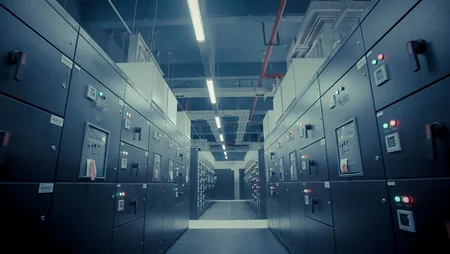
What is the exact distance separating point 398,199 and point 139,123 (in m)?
2.46

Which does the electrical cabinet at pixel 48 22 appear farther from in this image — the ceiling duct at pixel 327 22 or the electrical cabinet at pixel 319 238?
the ceiling duct at pixel 327 22

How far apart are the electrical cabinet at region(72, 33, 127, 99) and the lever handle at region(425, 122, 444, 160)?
6.64 feet

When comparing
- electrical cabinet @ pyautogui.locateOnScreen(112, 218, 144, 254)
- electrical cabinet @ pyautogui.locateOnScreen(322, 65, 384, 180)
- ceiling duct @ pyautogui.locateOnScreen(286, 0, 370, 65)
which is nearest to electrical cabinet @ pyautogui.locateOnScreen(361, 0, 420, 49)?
electrical cabinet @ pyautogui.locateOnScreen(322, 65, 384, 180)

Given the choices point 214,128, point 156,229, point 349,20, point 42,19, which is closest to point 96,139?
point 42,19

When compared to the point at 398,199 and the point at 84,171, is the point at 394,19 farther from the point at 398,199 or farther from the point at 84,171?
the point at 84,171

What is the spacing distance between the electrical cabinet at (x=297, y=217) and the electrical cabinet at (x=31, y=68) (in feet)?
8.83

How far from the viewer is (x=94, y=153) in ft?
5.67

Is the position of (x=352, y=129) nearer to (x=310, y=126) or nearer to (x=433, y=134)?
(x=433, y=134)

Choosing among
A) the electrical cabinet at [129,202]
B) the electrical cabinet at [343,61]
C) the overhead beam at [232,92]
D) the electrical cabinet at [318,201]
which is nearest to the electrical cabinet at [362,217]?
the electrical cabinet at [318,201]

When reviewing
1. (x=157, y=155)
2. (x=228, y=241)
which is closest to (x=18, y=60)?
(x=157, y=155)

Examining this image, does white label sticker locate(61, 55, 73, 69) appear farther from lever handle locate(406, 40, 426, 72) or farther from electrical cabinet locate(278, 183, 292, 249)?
electrical cabinet locate(278, 183, 292, 249)

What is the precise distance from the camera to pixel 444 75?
92 cm

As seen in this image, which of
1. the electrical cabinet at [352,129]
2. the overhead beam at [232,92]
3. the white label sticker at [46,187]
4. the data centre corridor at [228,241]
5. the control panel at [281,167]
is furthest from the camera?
the overhead beam at [232,92]

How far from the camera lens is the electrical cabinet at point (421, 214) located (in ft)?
3.09
